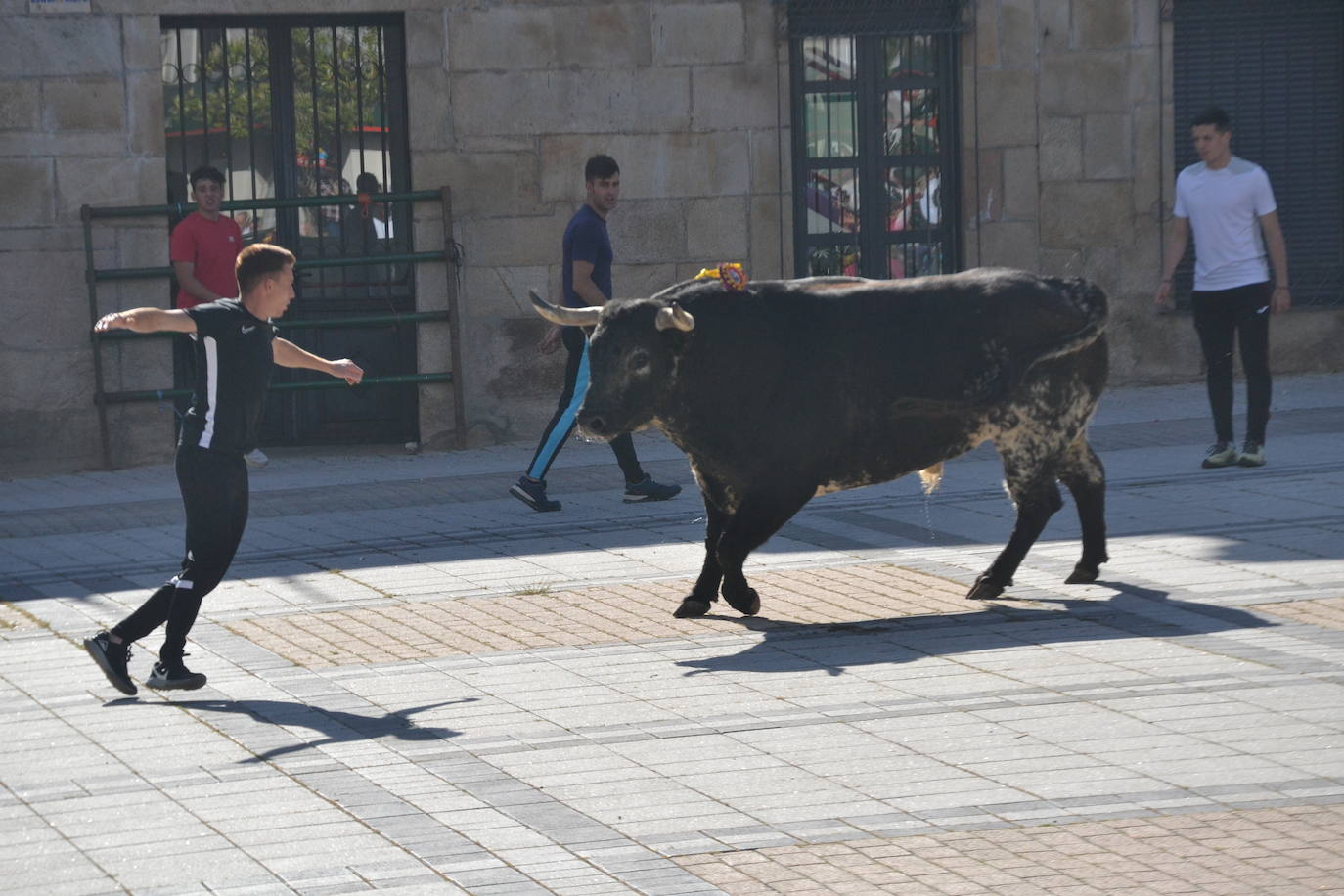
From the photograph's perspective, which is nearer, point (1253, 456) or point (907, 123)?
point (1253, 456)

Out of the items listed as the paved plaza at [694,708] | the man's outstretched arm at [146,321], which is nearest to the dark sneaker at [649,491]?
the paved plaza at [694,708]

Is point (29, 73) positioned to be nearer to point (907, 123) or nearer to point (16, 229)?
point (16, 229)

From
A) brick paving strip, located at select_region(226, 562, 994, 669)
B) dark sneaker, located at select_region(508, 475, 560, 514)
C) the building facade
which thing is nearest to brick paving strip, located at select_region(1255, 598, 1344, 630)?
brick paving strip, located at select_region(226, 562, 994, 669)

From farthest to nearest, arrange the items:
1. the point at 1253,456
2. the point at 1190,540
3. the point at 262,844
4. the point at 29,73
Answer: the point at 29,73 → the point at 1253,456 → the point at 1190,540 → the point at 262,844

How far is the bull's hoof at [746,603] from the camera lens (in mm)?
8555

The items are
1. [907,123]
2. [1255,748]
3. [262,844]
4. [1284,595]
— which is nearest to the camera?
[262,844]

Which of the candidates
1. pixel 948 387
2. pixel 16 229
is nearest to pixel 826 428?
pixel 948 387

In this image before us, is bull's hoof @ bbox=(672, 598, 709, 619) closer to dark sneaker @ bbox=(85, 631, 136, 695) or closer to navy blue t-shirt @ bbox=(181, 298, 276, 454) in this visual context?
navy blue t-shirt @ bbox=(181, 298, 276, 454)

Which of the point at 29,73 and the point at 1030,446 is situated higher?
the point at 29,73

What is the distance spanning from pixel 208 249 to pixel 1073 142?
20.2 ft

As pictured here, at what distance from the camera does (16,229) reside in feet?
46.5

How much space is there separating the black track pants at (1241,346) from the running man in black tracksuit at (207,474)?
20.5 ft

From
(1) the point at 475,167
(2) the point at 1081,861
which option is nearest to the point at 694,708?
(2) the point at 1081,861

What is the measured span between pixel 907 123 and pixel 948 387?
737 centimetres
